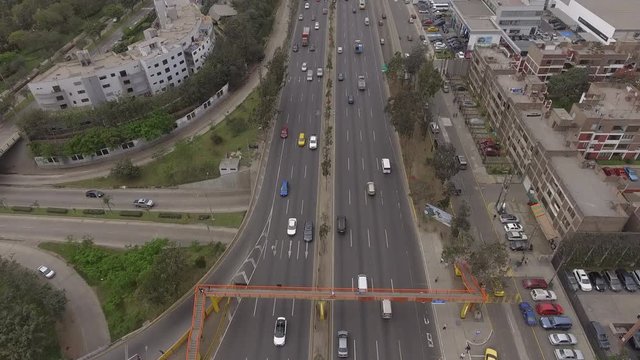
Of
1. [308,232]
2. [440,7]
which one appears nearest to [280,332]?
[308,232]

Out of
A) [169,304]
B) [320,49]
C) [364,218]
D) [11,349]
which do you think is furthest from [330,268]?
[320,49]

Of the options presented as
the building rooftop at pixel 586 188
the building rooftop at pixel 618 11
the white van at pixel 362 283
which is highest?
the building rooftop at pixel 618 11

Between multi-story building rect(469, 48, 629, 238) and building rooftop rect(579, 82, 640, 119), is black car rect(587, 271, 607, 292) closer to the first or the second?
multi-story building rect(469, 48, 629, 238)

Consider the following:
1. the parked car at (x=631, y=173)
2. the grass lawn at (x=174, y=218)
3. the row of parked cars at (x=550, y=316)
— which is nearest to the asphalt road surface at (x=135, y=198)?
Result: the grass lawn at (x=174, y=218)

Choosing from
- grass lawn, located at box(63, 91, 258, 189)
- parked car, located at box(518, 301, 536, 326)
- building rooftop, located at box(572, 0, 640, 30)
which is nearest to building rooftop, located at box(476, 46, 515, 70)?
building rooftop, located at box(572, 0, 640, 30)

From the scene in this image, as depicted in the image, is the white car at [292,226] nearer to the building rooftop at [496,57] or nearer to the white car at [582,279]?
the white car at [582,279]

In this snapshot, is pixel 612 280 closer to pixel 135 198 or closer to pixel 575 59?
pixel 575 59
